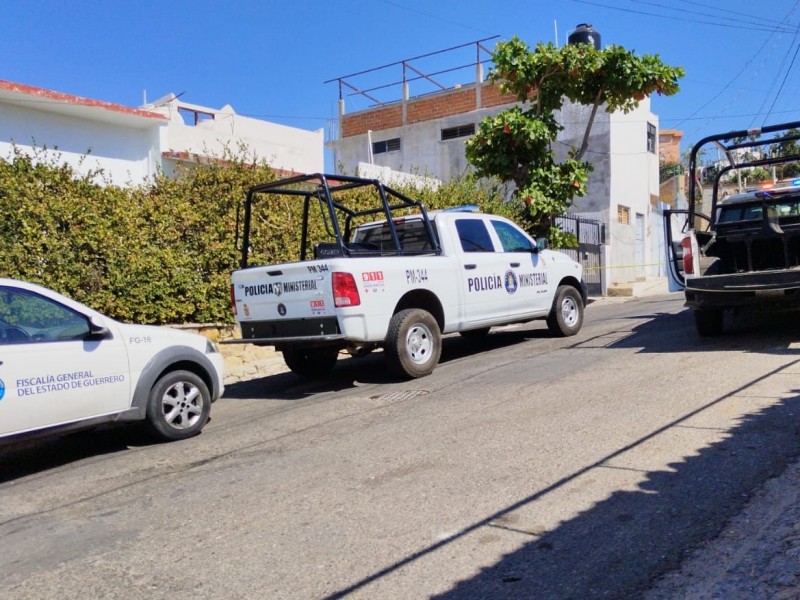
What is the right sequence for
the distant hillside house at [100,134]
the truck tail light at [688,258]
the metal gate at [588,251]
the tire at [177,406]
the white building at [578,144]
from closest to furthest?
the tire at [177,406] → the truck tail light at [688,258] → the distant hillside house at [100,134] → the metal gate at [588,251] → the white building at [578,144]

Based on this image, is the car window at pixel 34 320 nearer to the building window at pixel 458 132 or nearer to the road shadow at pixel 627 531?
the road shadow at pixel 627 531

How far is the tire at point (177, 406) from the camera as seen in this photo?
6.27 metres

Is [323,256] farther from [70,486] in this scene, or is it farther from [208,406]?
[70,486]

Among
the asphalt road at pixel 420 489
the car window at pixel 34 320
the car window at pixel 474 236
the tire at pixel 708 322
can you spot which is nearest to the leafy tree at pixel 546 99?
the car window at pixel 474 236

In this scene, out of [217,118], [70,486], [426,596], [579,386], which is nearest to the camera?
[426,596]

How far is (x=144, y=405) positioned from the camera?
6.17 m

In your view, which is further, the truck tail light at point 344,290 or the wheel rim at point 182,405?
the truck tail light at point 344,290

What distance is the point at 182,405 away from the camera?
21.5ft

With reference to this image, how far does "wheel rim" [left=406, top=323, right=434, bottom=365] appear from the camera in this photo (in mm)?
8383

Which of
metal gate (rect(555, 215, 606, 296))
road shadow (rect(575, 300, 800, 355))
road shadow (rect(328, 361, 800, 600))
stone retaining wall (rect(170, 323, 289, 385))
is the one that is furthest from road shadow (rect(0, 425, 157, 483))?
metal gate (rect(555, 215, 606, 296))

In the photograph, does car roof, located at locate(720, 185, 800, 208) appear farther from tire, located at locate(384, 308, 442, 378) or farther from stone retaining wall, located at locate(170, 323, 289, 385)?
→ stone retaining wall, located at locate(170, 323, 289, 385)

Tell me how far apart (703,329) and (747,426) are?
184 inches

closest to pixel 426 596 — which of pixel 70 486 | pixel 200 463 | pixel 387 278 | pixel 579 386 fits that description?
pixel 200 463

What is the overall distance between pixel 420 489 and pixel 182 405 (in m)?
2.92
